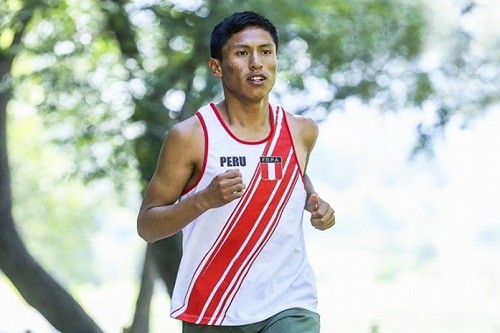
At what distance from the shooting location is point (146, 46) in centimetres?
1094

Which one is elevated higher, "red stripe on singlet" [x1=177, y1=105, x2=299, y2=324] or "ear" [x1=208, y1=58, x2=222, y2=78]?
"ear" [x1=208, y1=58, x2=222, y2=78]

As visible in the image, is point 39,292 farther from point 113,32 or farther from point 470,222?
point 470,222

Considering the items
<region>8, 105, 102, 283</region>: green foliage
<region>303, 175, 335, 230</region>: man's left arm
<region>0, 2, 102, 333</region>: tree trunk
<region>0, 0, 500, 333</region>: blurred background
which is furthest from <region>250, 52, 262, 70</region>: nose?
<region>8, 105, 102, 283</region>: green foliage

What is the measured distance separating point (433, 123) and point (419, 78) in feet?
1.55

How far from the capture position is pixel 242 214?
4.15 metres

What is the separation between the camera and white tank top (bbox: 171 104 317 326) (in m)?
4.15

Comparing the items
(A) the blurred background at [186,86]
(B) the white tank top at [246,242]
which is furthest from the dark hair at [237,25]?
(A) the blurred background at [186,86]

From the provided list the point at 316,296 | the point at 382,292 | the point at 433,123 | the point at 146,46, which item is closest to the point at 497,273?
the point at 382,292

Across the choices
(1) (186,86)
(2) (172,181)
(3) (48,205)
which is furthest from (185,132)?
(3) (48,205)

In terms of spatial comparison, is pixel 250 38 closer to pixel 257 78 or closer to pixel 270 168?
pixel 257 78

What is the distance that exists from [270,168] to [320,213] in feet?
0.75

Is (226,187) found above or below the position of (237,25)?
below

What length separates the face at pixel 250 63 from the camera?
13.9 ft

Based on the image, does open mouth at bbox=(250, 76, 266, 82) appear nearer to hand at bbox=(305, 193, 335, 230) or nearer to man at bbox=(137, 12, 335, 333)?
man at bbox=(137, 12, 335, 333)
